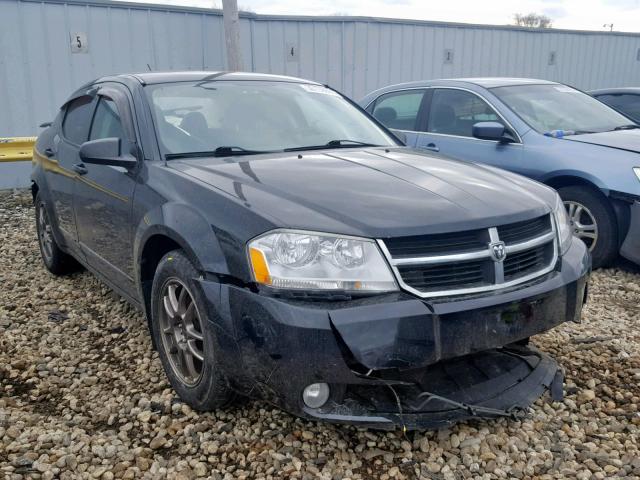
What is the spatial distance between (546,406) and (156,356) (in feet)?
6.90

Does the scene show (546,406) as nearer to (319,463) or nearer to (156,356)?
(319,463)

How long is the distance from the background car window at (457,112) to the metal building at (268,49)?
516 centimetres

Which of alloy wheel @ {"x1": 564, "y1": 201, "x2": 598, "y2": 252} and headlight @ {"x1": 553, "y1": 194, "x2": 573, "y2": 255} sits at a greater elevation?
headlight @ {"x1": 553, "y1": 194, "x2": 573, "y2": 255}

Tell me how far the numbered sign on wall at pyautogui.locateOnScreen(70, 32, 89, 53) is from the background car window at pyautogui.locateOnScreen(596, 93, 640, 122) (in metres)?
7.36

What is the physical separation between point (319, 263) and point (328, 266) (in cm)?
4

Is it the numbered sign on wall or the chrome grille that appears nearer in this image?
the chrome grille

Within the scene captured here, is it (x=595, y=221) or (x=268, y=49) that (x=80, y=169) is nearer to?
(x=595, y=221)

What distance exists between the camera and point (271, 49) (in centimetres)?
1042

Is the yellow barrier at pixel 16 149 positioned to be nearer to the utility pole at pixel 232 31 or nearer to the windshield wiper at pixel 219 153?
the utility pole at pixel 232 31

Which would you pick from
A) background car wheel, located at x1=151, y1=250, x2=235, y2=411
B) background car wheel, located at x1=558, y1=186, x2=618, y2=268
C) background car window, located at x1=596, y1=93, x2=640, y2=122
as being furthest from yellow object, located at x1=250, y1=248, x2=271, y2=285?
background car window, located at x1=596, y1=93, x2=640, y2=122

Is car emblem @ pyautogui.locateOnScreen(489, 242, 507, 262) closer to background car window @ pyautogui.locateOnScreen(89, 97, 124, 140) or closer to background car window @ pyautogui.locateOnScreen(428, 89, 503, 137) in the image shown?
background car window @ pyautogui.locateOnScreen(89, 97, 124, 140)

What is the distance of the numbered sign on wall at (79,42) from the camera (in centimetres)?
866

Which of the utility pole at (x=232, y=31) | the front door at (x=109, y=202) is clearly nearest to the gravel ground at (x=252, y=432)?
the front door at (x=109, y=202)

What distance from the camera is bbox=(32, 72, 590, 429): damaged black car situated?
2137 millimetres
